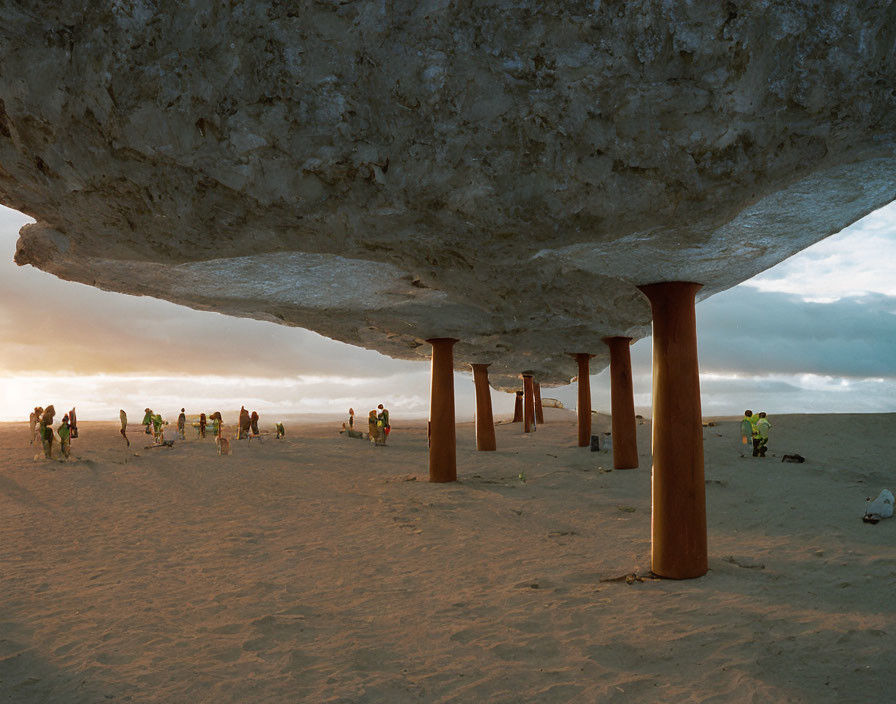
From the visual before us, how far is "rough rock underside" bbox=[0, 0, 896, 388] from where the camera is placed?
14.8 ft

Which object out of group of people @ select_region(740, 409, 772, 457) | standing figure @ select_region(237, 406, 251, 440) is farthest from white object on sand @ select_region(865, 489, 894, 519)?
standing figure @ select_region(237, 406, 251, 440)

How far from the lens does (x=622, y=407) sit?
18156 millimetres

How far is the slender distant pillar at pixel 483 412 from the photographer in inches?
1021

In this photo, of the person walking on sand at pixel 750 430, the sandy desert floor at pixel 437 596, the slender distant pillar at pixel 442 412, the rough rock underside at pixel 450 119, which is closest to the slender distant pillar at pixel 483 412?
the slender distant pillar at pixel 442 412

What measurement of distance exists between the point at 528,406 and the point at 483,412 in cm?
1037

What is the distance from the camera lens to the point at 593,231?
555 centimetres

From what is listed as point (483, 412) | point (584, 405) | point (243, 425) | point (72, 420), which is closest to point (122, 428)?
point (72, 420)

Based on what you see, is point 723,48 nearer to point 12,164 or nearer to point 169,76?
point 169,76

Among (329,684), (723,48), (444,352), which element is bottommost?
(329,684)

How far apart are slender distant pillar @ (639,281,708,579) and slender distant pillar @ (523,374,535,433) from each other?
2592 cm

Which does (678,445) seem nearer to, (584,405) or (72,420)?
(584,405)

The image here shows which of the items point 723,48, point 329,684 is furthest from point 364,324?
point 723,48

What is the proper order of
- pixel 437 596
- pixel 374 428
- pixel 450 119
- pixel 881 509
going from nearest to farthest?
1. pixel 450 119
2. pixel 437 596
3. pixel 881 509
4. pixel 374 428

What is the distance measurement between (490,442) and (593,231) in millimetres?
21101
